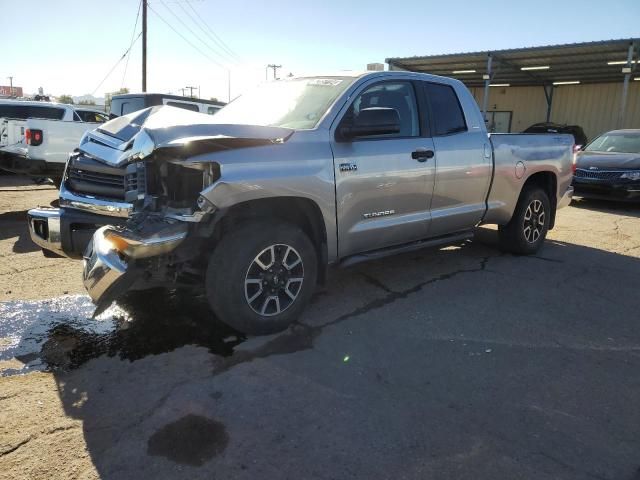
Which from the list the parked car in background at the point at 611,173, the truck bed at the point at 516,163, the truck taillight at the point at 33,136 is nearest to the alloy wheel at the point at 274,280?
the truck bed at the point at 516,163

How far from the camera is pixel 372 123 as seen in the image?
3717 millimetres

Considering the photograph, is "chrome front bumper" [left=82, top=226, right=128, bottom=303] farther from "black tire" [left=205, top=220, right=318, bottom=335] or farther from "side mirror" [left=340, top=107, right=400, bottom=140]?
"side mirror" [left=340, top=107, right=400, bottom=140]

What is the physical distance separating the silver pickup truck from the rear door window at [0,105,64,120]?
936 centimetres

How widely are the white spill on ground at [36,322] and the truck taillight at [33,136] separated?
4.35 m

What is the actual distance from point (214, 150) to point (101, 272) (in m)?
1.07

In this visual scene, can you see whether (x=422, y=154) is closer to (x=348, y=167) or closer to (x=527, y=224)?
(x=348, y=167)

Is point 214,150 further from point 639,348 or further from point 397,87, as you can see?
point 639,348

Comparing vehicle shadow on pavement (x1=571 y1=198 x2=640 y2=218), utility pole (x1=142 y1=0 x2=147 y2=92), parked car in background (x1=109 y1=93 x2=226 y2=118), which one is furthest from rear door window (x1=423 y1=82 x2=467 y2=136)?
utility pole (x1=142 y1=0 x2=147 y2=92)

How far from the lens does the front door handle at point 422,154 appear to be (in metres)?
4.38

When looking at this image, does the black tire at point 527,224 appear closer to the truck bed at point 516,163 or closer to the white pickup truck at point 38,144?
the truck bed at point 516,163

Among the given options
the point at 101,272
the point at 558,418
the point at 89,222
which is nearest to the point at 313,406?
the point at 558,418

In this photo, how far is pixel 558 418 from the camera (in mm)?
2754

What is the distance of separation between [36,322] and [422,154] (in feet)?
11.5

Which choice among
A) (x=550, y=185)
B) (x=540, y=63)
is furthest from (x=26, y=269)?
(x=540, y=63)
